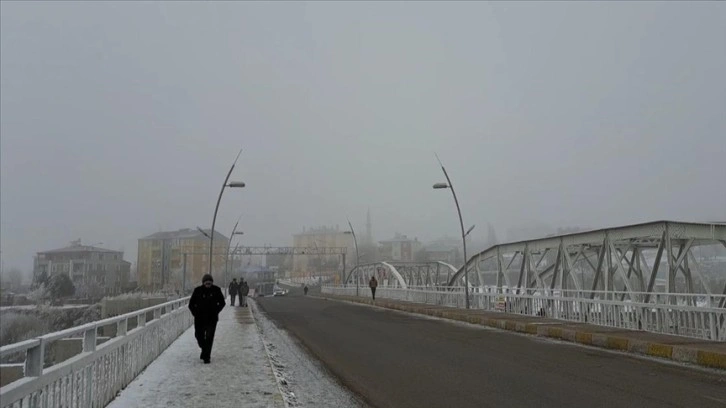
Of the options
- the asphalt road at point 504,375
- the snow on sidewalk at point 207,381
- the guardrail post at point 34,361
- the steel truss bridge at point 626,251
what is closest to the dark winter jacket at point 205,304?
the snow on sidewalk at point 207,381

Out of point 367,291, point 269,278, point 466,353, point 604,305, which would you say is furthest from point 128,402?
point 269,278

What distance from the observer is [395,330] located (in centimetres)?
1945

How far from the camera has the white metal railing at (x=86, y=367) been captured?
15.0ft

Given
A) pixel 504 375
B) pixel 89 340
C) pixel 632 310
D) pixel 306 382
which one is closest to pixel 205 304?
pixel 306 382

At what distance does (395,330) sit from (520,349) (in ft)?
21.3

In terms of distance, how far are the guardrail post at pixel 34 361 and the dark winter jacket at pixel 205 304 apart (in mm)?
6185

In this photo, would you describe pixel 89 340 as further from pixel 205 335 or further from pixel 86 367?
pixel 205 335

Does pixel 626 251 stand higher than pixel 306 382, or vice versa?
pixel 626 251

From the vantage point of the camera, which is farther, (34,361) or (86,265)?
(86,265)

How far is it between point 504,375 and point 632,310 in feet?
32.3

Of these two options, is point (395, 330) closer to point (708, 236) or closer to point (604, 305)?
point (604, 305)

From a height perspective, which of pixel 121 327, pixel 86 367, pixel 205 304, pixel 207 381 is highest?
pixel 205 304

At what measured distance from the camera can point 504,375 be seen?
979 centimetres

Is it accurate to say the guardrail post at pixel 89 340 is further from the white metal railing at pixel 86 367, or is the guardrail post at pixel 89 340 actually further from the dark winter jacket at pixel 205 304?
the dark winter jacket at pixel 205 304
